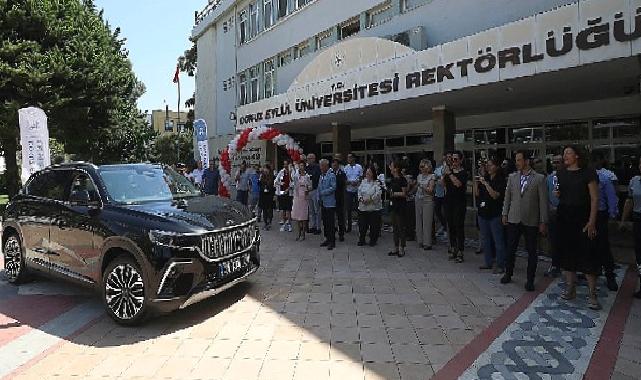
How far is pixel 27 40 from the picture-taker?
1733 centimetres

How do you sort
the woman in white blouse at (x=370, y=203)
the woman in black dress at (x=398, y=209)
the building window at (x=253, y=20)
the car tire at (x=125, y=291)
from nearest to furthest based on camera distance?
the car tire at (x=125, y=291) → the woman in black dress at (x=398, y=209) → the woman in white blouse at (x=370, y=203) → the building window at (x=253, y=20)

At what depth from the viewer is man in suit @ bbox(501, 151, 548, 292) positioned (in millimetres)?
6012

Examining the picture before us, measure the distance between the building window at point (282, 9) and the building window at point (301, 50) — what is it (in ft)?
6.50

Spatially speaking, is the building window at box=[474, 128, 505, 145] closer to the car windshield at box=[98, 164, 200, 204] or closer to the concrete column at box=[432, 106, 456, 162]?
the concrete column at box=[432, 106, 456, 162]

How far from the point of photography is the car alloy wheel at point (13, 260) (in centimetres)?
669

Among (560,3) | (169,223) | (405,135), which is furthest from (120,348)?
(405,135)

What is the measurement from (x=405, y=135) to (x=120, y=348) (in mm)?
13377

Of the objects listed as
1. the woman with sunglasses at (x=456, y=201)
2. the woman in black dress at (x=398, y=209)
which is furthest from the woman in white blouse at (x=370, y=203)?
the woman with sunglasses at (x=456, y=201)

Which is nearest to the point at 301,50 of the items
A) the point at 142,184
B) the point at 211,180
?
the point at 211,180

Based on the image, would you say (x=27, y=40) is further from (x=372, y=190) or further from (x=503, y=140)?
(x=503, y=140)

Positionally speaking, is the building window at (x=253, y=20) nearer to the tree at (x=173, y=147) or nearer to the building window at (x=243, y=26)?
the building window at (x=243, y=26)

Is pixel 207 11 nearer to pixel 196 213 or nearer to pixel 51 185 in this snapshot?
pixel 51 185

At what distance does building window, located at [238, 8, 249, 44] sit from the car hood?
21.1 meters

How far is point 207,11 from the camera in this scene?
97.1ft
